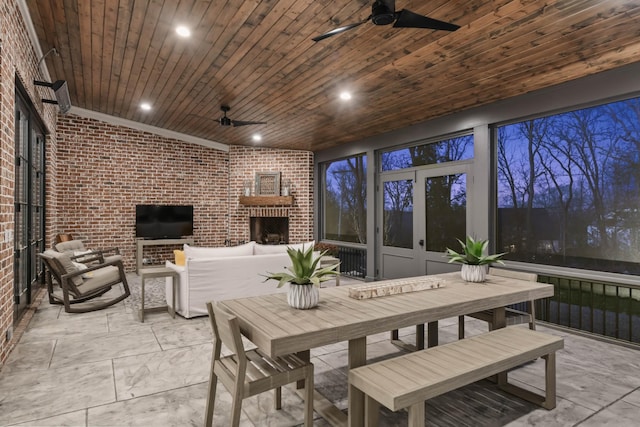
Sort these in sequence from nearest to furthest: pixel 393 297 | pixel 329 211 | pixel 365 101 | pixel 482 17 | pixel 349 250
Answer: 1. pixel 393 297
2. pixel 482 17
3. pixel 365 101
4. pixel 349 250
5. pixel 329 211

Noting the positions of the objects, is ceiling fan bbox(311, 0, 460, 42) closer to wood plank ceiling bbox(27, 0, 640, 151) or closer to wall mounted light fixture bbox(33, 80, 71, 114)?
wood plank ceiling bbox(27, 0, 640, 151)

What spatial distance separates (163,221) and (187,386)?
5.60 meters

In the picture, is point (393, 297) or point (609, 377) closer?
point (393, 297)

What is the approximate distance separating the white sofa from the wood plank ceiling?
2.05 metres

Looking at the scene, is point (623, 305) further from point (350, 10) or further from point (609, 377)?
point (350, 10)

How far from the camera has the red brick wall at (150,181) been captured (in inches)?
275

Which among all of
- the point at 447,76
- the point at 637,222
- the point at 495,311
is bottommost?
the point at 495,311

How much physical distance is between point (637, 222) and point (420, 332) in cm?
251

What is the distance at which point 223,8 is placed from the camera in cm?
289

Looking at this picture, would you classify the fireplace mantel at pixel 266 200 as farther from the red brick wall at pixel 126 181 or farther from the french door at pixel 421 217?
the french door at pixel 421 217

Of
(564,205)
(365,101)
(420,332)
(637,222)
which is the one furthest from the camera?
(365,101)

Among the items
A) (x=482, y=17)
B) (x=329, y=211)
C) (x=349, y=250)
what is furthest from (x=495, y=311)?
(x=329, y=211)

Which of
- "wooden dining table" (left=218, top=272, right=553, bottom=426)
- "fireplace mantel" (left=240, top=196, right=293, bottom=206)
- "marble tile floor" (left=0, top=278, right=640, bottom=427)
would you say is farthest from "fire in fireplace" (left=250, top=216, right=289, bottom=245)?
"wooden dining table" (left=218, top=272, right=553, bottom=426)

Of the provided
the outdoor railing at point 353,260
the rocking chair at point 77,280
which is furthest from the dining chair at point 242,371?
the outdoor railing at point 353,260
